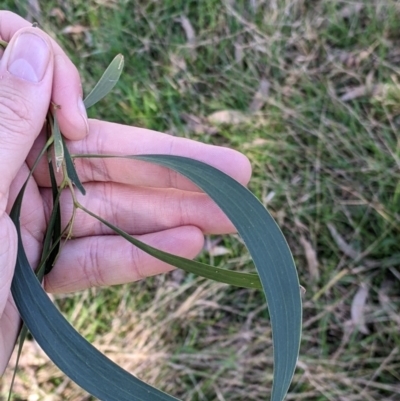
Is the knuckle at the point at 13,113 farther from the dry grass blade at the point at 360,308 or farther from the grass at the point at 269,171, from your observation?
the dry grass blade at the point at 360,308

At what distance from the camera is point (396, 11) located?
5.63ft

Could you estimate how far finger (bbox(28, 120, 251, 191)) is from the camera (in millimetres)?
1125

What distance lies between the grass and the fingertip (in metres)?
0.60

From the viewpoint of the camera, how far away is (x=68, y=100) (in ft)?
3.60

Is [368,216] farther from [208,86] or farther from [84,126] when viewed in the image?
[84,126]

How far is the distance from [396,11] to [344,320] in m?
0.94

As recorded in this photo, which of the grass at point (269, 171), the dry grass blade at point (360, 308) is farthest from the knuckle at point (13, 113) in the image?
the dry grass blade at point (360, 308)

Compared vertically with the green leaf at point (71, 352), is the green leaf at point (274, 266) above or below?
above

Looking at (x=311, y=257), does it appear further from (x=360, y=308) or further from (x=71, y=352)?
(x=71, y=352)

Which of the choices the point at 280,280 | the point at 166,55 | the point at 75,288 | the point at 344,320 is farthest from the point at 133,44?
the point at 280,280

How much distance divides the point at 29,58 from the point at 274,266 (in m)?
0.58

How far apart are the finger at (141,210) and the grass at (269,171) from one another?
373 mm

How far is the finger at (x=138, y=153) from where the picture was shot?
1125 mm

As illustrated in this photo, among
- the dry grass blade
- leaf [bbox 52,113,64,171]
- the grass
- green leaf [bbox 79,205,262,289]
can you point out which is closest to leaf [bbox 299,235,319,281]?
the grass
